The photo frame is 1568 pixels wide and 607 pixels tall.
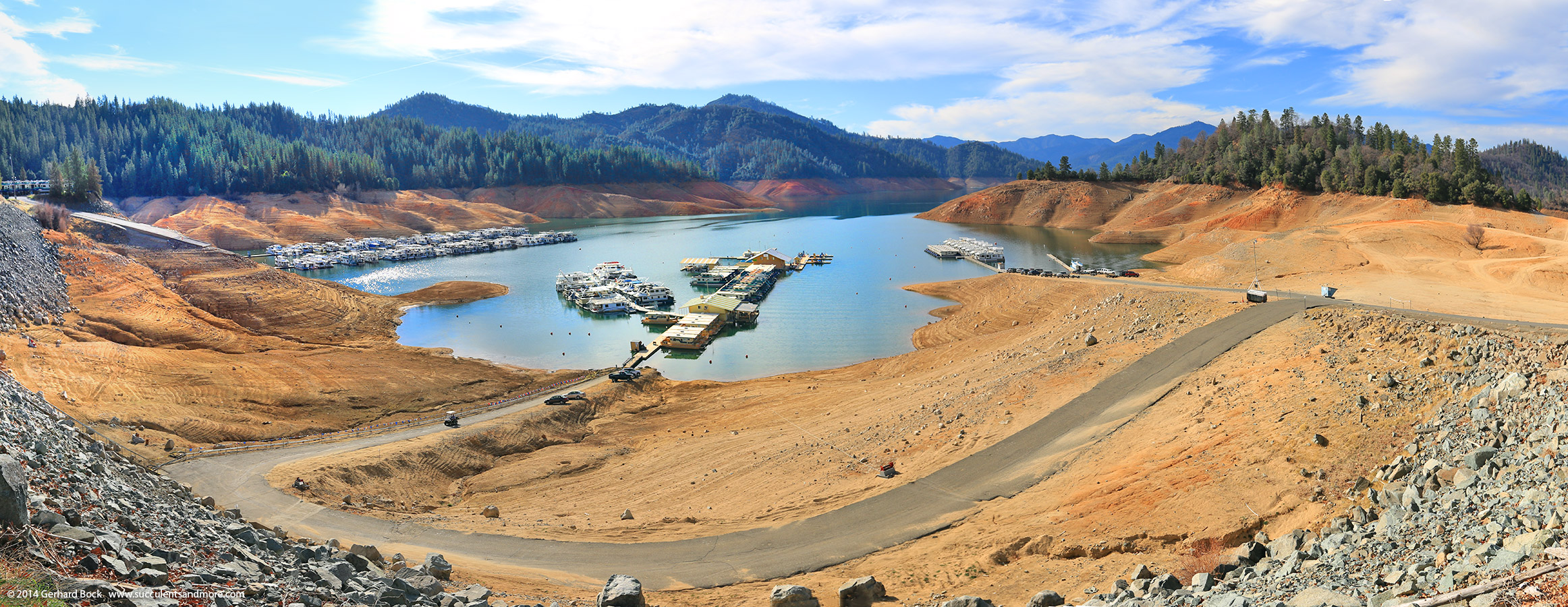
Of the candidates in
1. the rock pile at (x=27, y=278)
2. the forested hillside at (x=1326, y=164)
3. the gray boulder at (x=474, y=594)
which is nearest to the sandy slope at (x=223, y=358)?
the rock pile at (x=27, y=278)

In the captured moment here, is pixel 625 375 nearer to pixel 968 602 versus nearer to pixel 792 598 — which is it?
pixel 792 598

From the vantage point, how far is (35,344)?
4406cm

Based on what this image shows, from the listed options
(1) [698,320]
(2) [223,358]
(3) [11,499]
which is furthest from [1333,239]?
(3) [11,499]

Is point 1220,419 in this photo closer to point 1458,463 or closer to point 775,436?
point 1458,463

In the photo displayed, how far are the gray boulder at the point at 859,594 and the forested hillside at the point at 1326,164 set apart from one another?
411ft

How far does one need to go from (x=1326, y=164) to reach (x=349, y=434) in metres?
154

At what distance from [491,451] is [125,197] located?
179843mm

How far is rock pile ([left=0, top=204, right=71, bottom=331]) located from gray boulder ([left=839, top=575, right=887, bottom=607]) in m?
53.3

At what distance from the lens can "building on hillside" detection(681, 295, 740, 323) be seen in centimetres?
7350

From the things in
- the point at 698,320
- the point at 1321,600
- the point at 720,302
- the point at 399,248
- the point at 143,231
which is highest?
the point at 143,231

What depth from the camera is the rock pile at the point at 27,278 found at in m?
49.0

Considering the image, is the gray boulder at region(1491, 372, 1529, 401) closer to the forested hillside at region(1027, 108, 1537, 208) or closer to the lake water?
the lake water

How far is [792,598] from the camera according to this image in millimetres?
19750

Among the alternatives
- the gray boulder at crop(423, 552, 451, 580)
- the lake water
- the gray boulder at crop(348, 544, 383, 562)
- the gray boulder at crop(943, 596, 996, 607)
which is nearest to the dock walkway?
the lake water
